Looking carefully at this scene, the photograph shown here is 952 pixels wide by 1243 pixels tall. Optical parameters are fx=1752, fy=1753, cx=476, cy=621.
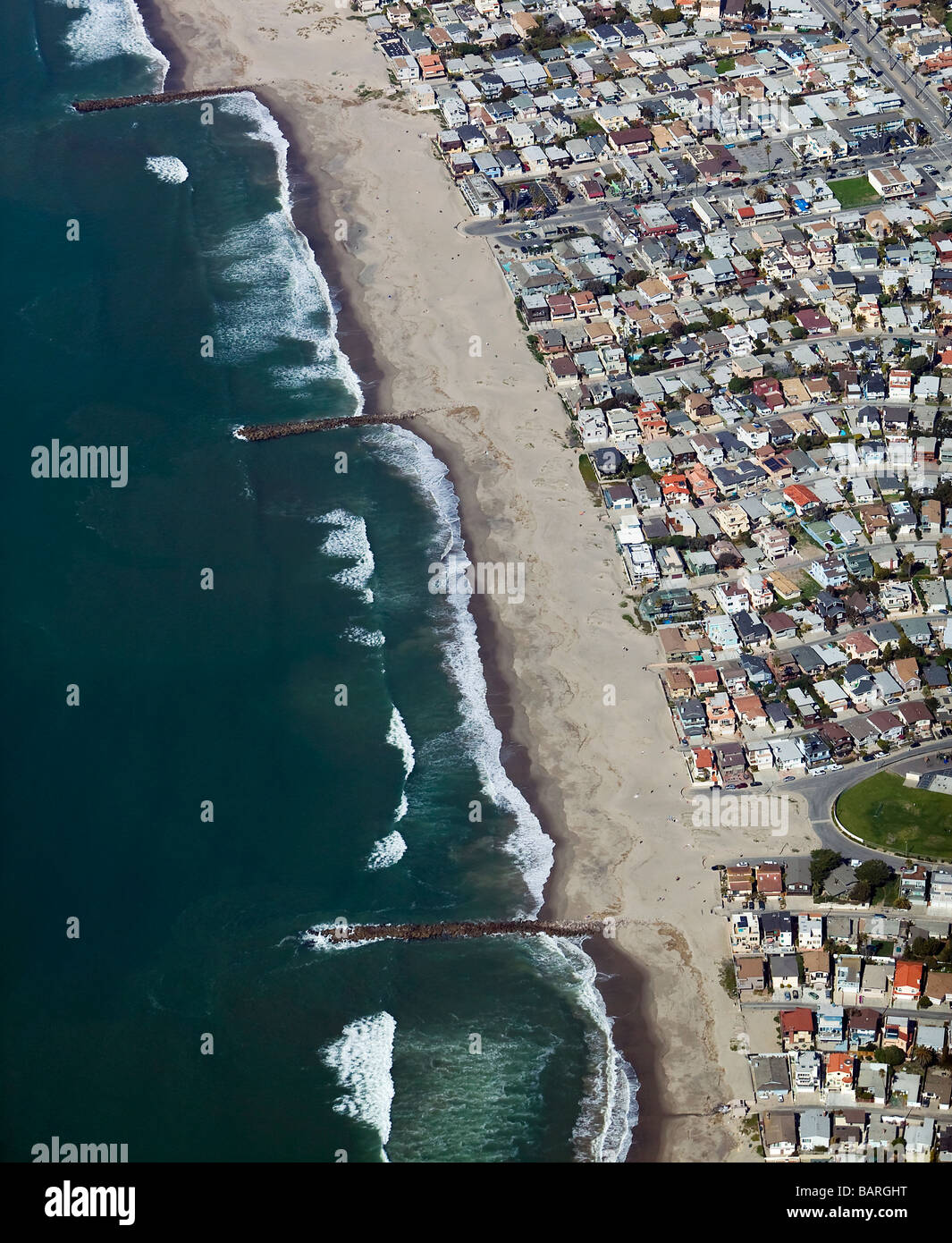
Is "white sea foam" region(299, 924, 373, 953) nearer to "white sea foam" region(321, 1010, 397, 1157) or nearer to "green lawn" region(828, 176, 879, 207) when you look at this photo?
"white sea foam" region(321, 1010, 397, 1157)

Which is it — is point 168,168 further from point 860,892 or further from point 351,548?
point 860,892

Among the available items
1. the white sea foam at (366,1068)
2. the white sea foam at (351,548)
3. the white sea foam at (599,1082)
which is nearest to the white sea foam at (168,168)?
the white sea foam at (351,548)

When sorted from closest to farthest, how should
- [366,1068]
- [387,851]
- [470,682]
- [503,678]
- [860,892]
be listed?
1. [366,1068]
2. [860,892]
3. [387,851]
4. [470,682]
5. [503,678]

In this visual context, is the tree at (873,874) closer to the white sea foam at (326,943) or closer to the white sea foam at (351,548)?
the white sea foam at (326,943)

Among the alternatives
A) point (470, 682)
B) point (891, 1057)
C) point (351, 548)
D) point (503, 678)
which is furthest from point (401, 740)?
point (891, 1057)

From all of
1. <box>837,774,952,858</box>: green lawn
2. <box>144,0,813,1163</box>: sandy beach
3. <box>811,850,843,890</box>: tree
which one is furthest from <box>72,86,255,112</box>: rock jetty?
<box>811,850,843,890</box>: tree
